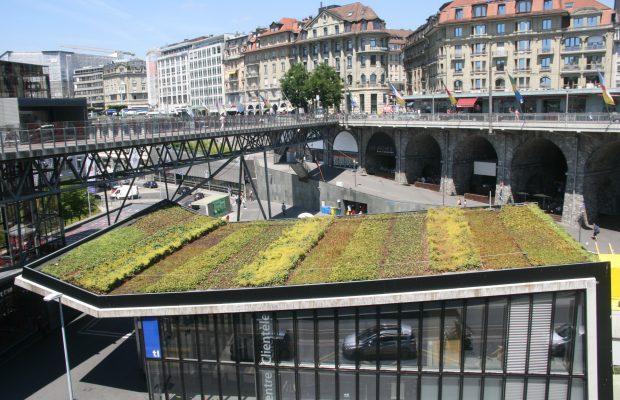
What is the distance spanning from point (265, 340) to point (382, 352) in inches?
170

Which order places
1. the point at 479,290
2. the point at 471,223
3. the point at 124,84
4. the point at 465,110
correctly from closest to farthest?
the point at 479,290 < the point at 471,223 < the point at 465,110 < the point at 124,84

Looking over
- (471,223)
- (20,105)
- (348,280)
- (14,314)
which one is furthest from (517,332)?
(20,105)

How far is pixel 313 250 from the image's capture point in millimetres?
23797

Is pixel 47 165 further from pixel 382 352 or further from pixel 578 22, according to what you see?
pixel 578 22

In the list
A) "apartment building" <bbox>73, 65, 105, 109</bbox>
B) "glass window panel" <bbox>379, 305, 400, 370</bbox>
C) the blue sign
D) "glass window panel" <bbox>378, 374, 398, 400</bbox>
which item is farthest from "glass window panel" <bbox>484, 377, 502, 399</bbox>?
"apartment building" <bbox>73, 65, 105, 109</bbox>

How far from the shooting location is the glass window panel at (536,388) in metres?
18.5

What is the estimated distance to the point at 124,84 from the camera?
17988 cm

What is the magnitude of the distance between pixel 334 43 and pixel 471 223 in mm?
75869

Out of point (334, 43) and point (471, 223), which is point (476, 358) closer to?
point (471, 223)

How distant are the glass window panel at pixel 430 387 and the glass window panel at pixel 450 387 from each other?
21cm

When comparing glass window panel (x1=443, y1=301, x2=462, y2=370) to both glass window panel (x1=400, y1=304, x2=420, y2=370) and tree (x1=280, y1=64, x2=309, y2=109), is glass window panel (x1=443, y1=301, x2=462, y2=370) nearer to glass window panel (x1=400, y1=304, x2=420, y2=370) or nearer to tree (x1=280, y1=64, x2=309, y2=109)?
glass window panel (x1=400, y1=304, x2=420, y2=370)

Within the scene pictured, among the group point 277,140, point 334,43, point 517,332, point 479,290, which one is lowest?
point 517,332

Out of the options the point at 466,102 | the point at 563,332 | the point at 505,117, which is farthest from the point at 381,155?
the point at 563,332

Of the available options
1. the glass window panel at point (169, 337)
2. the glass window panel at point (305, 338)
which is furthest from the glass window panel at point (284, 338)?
the glass window panel at point (169, 337)
